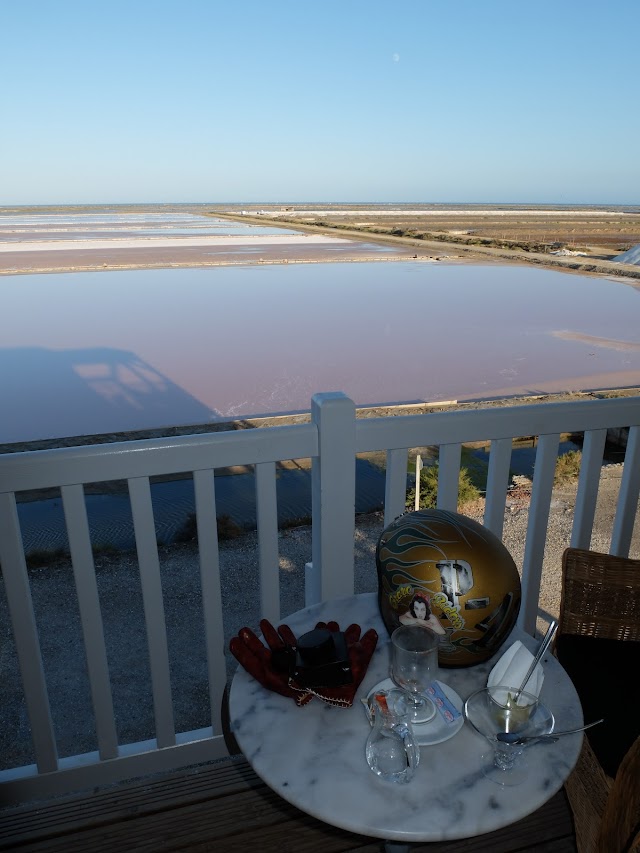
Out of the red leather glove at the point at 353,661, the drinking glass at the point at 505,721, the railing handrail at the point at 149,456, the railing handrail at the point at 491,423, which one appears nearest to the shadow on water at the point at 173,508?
the railing handrail at the point at 491,423

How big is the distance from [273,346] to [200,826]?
1156cm

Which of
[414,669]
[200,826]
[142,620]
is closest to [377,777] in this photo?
[414,669]

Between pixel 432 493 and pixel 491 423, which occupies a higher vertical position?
pixel 491 423

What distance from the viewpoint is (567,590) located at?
1.70 meters

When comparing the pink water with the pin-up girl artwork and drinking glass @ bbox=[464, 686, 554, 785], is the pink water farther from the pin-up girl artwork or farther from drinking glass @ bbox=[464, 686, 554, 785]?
drinking glass @ bbox=[464, 686, 554, 785]

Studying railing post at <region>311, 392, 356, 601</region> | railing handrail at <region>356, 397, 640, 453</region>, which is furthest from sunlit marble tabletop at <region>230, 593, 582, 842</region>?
railing handrail at <region>356, 397, 640, 453</region>

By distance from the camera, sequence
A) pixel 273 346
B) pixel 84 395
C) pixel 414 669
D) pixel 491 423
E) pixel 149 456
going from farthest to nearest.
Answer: pixel 273 346, pixel 84 395, pixel 491 423, pixel 149 456, pixel 414 669

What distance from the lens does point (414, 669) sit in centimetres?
120

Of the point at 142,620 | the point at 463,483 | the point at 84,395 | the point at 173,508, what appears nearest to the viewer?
the point at 142,620

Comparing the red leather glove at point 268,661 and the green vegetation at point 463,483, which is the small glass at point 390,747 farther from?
the green vegetation at point 463,483

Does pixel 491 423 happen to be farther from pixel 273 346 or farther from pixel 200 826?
pixel 273 346

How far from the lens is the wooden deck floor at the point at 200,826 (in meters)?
1.56

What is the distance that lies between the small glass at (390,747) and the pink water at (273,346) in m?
8.33

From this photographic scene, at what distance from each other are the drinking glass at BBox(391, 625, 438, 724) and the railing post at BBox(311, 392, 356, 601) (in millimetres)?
573
